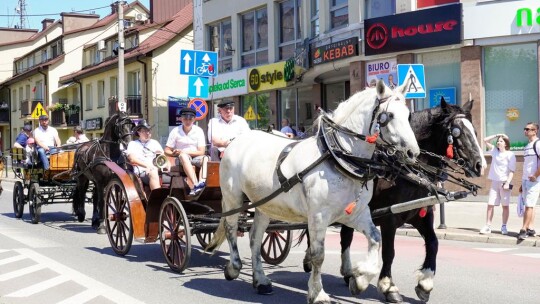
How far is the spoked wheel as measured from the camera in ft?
31.6

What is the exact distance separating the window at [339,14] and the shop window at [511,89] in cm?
491

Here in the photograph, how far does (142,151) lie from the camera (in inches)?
434

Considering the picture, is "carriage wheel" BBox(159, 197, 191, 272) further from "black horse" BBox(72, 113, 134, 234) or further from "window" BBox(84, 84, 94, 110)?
"window" BBox(84, 84, 94, 110)

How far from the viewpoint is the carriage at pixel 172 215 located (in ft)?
29.3

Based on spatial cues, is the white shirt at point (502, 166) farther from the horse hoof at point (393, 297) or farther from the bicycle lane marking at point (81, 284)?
the bicycle lane marking at point (81, 284)

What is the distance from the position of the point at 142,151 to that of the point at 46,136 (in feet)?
18.3

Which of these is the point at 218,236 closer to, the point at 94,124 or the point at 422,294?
the point at 422,294

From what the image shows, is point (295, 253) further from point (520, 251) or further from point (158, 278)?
point (520, 251)

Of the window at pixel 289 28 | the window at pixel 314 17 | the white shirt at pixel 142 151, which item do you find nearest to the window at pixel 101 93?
the window at pixel 289 28

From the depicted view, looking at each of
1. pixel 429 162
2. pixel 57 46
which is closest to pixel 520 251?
pixel 429 162

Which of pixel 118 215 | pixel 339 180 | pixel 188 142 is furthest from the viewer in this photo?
pixel 118 215

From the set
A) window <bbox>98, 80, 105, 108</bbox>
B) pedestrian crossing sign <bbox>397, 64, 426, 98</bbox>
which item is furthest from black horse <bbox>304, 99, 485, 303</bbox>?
window <bbox>98, 80, 105, 108</bbox>

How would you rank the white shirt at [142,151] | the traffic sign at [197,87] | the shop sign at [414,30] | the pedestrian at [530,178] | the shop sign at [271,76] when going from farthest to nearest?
the shop sign at [271,76], the shop sign at [414,30], the traffic sign at [197,87], the pedestrian at [530,178], the white shirt at [142,151]

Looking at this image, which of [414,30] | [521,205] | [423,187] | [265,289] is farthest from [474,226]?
[265,289]
